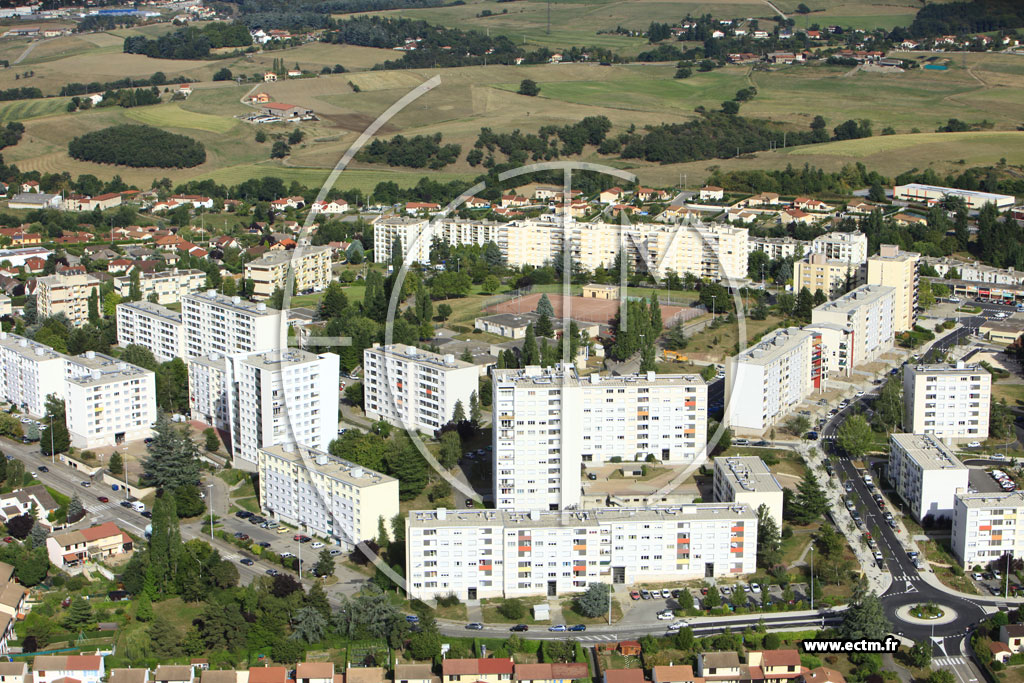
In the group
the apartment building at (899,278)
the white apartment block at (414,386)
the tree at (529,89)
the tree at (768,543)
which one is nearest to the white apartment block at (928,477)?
the tree at (768,543)

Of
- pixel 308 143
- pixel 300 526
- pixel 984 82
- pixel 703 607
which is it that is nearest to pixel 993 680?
pixel 703 607

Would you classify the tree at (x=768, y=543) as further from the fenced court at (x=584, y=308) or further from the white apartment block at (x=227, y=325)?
the fenced court at (x=584, y=308)

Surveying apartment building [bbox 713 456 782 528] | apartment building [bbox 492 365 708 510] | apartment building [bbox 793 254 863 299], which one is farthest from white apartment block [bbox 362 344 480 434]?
apartment building [bbox 793 254 863 299]

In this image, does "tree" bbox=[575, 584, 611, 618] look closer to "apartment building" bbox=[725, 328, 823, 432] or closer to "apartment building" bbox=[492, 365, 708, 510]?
"apartment building" bbox=[492, 365, 708, 510]

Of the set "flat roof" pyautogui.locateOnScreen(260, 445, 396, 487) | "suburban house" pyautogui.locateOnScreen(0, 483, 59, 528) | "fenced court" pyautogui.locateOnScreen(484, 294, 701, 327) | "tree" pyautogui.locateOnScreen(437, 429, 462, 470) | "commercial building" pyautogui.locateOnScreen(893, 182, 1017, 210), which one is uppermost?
"commercial building" pyautogui.locateOnScreen(893, 182, 1017, 210)

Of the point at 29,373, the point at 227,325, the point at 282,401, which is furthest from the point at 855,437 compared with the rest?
the point at 29,373

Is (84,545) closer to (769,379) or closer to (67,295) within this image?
(769,379)

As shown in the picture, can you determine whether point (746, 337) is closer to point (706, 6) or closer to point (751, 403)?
point (751, 403)
